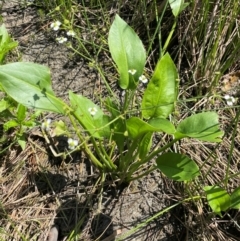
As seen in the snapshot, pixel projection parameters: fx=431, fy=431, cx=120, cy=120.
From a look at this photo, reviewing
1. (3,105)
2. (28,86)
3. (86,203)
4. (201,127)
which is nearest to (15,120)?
(3,105)

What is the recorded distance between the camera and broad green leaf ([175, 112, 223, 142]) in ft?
3.59

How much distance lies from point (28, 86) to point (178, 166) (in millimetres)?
477

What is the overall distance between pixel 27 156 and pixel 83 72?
41cm

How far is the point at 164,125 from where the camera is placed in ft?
3.60

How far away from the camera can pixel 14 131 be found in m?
1.46

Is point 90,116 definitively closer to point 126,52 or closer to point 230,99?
point 126,52

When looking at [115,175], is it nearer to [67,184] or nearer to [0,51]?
[67,184]

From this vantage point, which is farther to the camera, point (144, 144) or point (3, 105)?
point (3, 105)

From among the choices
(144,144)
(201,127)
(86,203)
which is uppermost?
(201,127)

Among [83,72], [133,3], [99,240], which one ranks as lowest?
[99,240]

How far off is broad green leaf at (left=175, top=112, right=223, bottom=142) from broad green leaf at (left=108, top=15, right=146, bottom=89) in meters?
0.21

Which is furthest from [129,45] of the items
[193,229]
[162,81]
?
[193,229]

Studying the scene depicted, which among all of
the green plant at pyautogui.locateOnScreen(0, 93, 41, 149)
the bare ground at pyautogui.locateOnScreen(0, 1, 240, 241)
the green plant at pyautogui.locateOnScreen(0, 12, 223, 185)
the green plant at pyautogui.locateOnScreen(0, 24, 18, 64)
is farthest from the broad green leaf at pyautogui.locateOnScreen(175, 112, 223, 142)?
the green plant at pyautogui.locateOnScreen(0, 24, 18, 64)

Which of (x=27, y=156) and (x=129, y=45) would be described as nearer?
(x=129, y=45)
